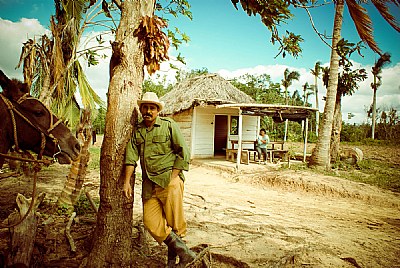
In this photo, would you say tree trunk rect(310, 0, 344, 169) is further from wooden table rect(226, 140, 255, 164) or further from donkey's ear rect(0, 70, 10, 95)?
donkey's ear rect(0, 70, 10, 95)

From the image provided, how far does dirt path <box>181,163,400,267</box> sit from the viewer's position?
3457 millimetres

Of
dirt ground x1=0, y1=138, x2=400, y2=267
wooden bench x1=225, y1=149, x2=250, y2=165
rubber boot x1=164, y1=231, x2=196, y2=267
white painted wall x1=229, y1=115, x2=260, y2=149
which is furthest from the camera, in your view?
white painted wall x1=229, y1=115, x2=260, y2=149

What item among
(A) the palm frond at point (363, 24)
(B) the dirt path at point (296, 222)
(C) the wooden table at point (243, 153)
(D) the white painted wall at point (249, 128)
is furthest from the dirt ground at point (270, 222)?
(D) the white painted wall at point (249, 128)

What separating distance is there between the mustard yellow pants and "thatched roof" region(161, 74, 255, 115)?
935 cm

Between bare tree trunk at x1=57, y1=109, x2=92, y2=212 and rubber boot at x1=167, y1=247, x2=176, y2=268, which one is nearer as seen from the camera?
rubber boot at x1=167, y1=247, x2=176, y2=268

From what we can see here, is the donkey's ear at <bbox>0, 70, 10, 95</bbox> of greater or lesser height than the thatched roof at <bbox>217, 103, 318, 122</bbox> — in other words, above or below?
below

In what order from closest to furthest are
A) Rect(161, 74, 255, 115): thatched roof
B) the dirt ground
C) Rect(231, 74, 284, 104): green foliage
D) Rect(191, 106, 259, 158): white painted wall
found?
1. the dirt ground
2. Rect(161, 74, 255, 115): thatched roof
3. Rect(191, 106, 259, 158): white painted wall
4. Rect(231, 74, 284, 104): green foliage

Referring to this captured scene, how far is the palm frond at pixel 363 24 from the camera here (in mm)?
2457

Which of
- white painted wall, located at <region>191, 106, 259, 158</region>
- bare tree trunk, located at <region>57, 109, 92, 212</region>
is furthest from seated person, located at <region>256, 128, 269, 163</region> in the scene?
bare tree trunk, located at <region>57, 109, 92, 212</region>

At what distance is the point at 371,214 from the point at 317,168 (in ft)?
12.9

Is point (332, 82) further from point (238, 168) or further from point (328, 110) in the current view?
point (238, 168)

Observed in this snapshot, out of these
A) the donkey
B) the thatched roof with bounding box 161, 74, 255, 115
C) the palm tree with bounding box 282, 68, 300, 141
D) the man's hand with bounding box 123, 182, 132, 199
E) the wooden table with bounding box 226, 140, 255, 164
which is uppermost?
the palm tree with bounding box 282, 68, 300, 141

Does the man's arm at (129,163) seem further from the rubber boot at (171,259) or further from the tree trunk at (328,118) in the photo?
the tree trunk at (328,118)

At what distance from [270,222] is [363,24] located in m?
3.93
